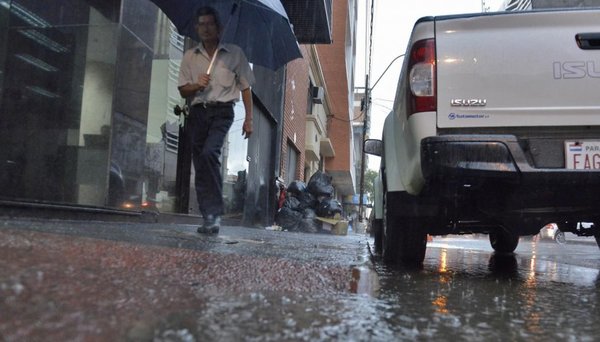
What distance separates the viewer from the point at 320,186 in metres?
12.1

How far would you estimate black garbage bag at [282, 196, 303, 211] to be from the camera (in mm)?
11827

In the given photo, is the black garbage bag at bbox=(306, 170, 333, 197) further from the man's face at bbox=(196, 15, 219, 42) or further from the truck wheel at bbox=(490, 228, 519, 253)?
the man's face at bbox=(196, 15, 219, 42)

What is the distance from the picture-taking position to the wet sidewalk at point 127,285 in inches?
52.1

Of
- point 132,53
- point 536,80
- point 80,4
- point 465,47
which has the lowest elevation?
point 536,80

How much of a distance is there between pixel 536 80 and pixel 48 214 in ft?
13.4


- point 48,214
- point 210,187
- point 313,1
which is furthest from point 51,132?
point 313,1

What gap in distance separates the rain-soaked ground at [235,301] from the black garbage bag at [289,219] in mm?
8548

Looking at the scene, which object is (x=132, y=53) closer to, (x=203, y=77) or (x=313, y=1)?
(x=203, y=77)

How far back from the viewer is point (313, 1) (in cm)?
1038

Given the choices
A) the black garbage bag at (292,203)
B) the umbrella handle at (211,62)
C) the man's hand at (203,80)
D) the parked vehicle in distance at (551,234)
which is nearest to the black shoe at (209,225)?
the man's hand at (203,80)

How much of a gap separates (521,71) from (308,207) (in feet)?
29.5

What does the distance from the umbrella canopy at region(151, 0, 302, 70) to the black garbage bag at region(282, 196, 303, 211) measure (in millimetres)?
6168

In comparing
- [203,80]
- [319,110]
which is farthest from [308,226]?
[319,110]

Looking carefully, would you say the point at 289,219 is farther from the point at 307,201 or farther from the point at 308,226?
the point at 307,201
